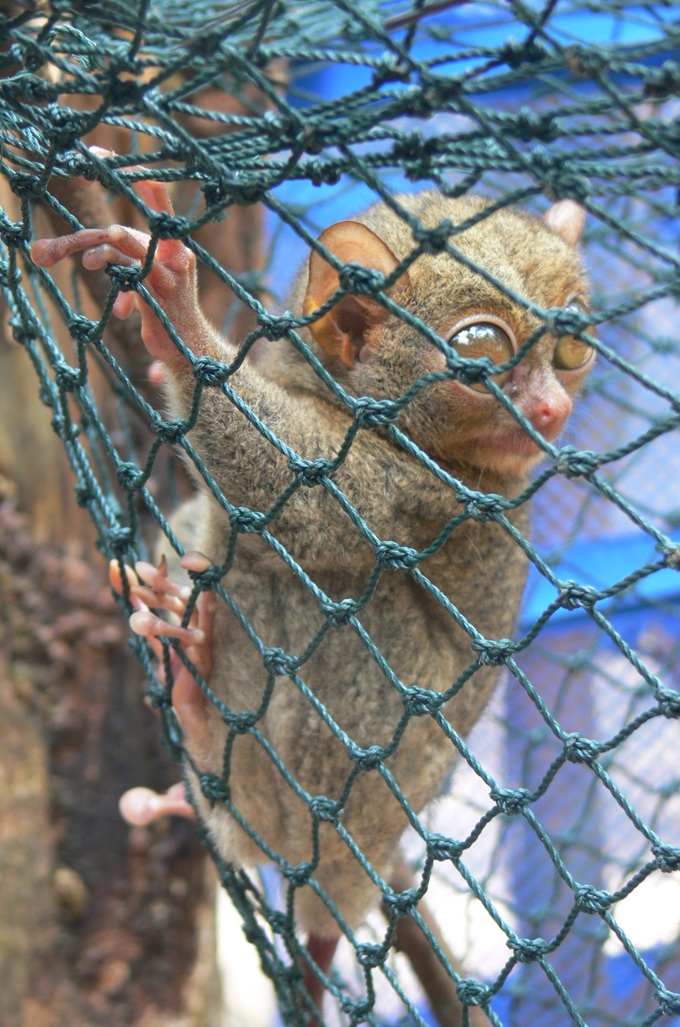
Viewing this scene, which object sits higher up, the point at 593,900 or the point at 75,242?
the point at 75,242

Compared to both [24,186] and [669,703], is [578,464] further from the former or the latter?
[24,186]

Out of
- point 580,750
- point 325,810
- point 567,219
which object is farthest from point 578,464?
point 567,219

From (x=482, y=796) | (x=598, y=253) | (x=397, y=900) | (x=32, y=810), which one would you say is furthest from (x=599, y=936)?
(x=598, y=253)

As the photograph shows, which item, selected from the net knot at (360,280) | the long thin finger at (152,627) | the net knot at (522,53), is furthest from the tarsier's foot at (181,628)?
the net knot at (522,53)

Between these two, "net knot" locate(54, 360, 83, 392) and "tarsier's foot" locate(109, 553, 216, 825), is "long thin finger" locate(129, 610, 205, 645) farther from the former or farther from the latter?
"net knot" locate(54, 360, 83, 392)

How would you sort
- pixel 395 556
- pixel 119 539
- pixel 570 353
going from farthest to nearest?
pixel 570 353 < pixel 119 539 < pixel 395 556

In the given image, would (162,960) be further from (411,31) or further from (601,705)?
(411,31)
